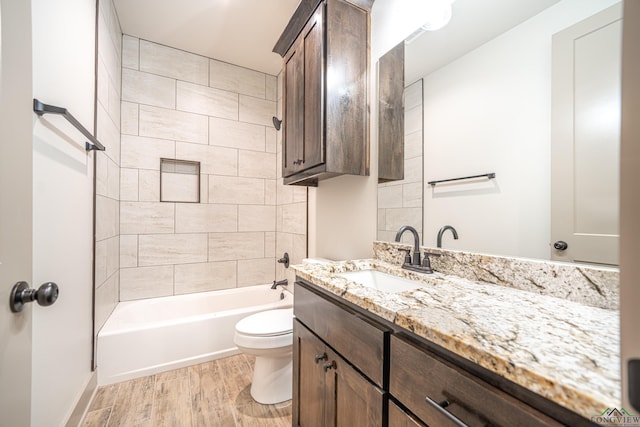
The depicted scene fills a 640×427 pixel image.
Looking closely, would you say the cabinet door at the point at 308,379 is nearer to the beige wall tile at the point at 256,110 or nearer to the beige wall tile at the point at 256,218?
the beige wall tile at the point at 256,218

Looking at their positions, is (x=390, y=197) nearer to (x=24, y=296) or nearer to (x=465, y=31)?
(x=465, y=31)

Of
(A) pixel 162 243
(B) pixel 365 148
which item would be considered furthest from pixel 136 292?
(B) pixel 365 148

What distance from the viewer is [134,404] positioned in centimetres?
163

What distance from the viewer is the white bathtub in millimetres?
1849

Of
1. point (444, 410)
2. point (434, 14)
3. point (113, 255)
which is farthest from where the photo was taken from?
point (113, 255)

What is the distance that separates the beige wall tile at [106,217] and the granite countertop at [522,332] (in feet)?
5.69

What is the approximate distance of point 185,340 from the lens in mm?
2062

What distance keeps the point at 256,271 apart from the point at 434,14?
267 cm

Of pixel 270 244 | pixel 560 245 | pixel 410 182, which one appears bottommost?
pixel 270 244

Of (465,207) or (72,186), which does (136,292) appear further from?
(465,207)

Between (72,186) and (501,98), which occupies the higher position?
(501,98)

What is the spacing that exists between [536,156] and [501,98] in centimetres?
27

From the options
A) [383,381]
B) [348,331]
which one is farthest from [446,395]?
[348,331]

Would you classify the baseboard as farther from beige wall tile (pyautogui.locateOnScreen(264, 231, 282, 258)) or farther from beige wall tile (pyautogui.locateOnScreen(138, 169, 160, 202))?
beige wall tile (pyautogui.locateOnScreen(264, 231, 282, 258))
